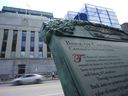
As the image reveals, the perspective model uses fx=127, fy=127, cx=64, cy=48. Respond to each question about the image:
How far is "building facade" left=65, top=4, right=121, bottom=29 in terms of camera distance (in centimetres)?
2772

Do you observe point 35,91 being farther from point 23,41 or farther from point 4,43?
point 4,43

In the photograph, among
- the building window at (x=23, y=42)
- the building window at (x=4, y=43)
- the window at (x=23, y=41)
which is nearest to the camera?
the building window at (x=4, y=43)

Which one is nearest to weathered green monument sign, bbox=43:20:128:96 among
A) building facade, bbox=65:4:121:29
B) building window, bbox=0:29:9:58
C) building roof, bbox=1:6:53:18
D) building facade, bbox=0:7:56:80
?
building facade, bbox=0:7:56:80

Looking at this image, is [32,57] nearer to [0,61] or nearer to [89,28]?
[0,61]

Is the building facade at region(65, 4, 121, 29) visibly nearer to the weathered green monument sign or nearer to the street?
the street

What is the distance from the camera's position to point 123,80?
1668mm

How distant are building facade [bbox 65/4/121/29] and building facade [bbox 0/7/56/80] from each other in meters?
7.81

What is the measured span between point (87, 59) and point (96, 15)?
95.1 feet

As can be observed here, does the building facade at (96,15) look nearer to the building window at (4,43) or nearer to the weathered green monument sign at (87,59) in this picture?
the building window at (4,43)

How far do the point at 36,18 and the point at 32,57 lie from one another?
31.4ft

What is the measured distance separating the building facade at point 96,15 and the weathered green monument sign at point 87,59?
84.1ft

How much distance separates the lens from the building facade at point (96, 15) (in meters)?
27.7

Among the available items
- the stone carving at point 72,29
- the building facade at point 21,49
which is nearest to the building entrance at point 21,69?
the building facade at point 21,49

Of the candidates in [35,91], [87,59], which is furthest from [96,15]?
[87,59]
